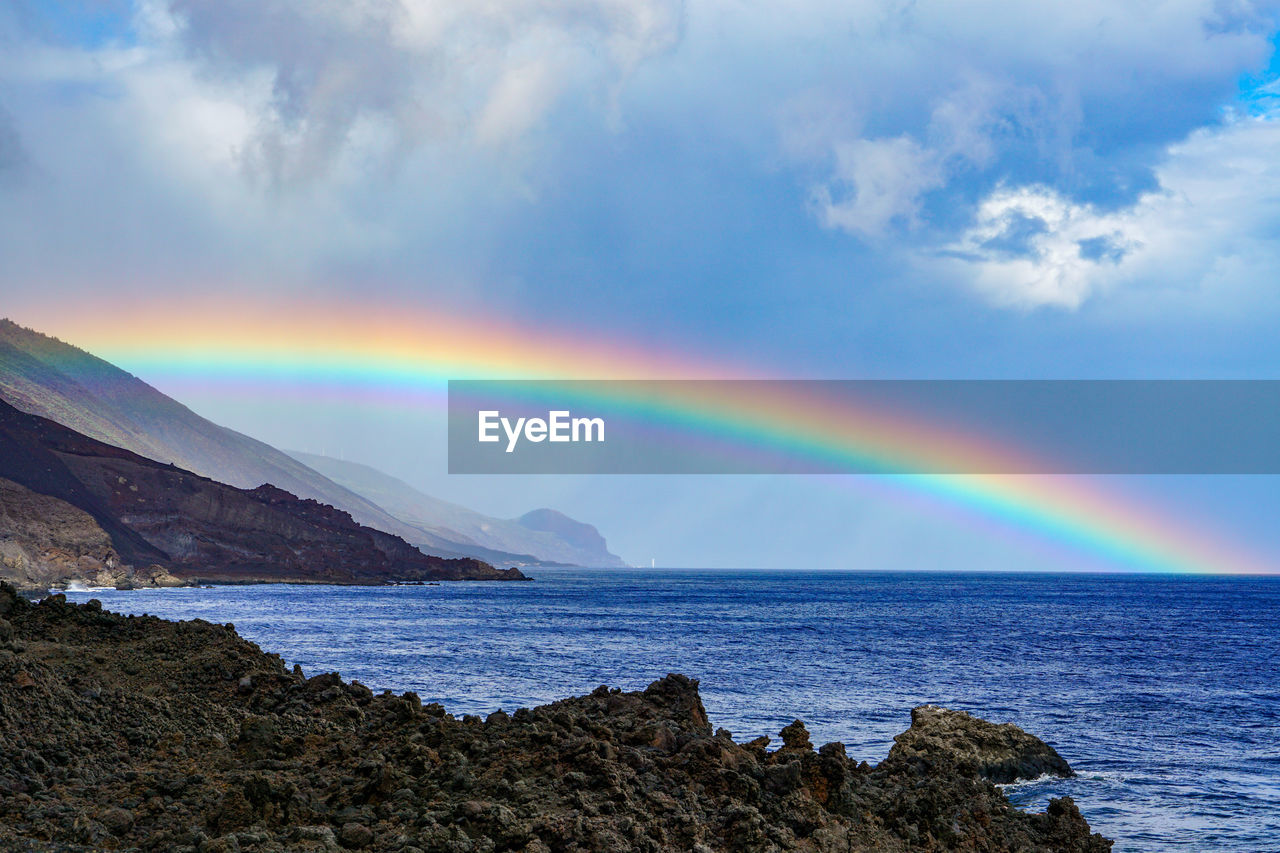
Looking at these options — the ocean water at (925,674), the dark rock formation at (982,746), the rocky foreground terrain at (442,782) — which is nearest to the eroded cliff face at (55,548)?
the ocean water at (925,674)

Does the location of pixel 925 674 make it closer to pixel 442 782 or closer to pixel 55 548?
pixel 442 782

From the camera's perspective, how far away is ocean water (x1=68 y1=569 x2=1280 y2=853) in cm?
2759

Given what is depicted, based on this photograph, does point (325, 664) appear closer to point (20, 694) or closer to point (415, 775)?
point (20, 694)

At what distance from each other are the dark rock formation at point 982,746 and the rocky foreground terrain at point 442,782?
759 cm

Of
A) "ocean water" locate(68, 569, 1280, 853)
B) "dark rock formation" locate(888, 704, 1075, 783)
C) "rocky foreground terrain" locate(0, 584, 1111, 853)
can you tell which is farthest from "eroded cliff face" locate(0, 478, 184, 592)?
"dark rock formation" locate(888, 704, 1075, 783)

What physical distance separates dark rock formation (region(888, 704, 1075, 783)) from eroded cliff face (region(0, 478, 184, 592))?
419 feet

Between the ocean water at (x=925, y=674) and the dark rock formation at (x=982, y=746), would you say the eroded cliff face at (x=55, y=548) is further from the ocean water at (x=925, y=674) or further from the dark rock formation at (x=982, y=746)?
the dark rock formation at (x=982, y=746)

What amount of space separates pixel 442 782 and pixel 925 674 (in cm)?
4462

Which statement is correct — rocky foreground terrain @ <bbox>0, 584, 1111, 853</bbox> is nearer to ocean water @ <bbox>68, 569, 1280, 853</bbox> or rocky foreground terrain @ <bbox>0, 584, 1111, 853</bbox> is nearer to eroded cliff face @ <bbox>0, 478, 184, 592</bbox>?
ocean water @ <bbox>68, 569, 1280, 853</bbox>

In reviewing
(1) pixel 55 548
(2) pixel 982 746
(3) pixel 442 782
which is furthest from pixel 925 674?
(1) pixel 55 548

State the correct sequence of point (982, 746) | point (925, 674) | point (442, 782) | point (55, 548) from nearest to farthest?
point (442, 782)
point (982, 746)
point (925, 674)
point (55, 548)

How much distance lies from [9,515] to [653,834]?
6474 inches

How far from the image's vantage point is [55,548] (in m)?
149

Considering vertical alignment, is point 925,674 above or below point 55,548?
below
